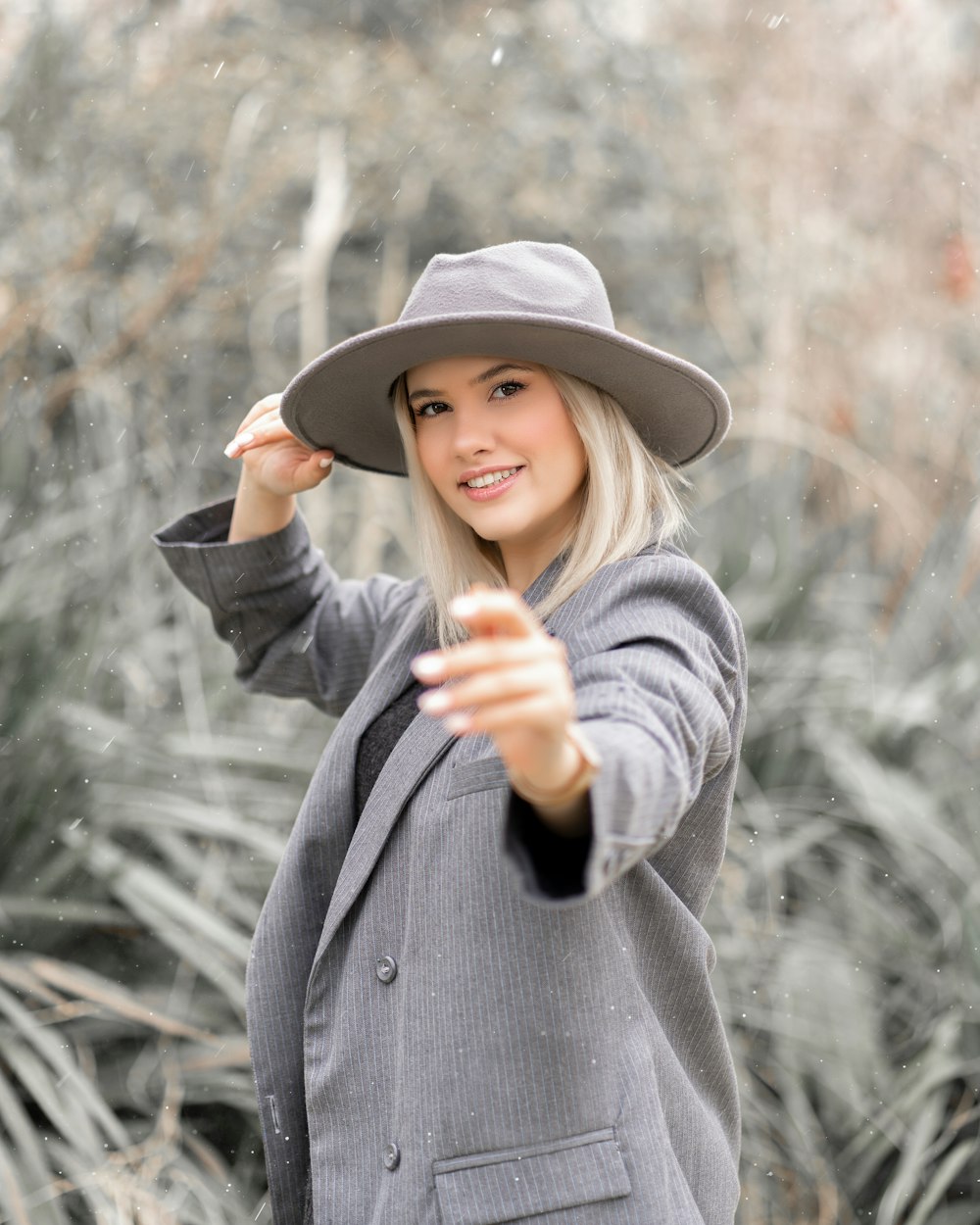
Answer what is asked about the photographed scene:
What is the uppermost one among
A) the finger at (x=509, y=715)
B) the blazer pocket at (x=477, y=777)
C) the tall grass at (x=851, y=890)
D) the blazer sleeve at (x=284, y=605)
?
the finger at (x=509, y=715)

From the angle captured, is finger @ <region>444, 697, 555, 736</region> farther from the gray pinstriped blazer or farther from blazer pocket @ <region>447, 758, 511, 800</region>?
blazer pocket @ <region>447, 758, 511, 800</region>

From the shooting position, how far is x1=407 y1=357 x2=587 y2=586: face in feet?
5.88

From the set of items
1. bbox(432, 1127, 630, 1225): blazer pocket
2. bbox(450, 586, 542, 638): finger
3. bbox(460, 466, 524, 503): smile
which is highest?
bbox(450, 586, 542, 638): finger

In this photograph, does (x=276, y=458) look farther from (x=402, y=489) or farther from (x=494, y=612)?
(x=402, y=489)

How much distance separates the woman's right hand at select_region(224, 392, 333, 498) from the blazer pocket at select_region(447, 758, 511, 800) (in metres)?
0.69

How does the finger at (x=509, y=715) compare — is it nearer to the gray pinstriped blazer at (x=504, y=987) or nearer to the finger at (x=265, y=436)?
the gray pinstriped blazer at (x=504, y=987)

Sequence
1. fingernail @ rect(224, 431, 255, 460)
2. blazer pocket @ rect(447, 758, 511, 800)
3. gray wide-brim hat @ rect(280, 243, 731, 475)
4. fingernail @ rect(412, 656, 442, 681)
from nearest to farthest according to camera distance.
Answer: fingernail @ rect(412, 656, 442, 681), blazer pocket @ rect(447, 758, 511, 800), gray wide-brim hat @ rect(280, 243, 731, 475), fingernail @ rect(224, 431, 255, 460)

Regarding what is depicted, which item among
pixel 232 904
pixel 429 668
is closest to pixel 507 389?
pixel 429 668

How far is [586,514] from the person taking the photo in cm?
178

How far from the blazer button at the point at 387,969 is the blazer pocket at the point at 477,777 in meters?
0.22

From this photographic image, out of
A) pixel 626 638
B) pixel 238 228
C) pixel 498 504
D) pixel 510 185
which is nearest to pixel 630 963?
pixel 626 638

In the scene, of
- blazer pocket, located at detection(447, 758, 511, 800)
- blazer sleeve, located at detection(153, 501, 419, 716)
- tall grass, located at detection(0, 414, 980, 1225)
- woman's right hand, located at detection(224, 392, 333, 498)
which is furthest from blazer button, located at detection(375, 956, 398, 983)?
tall grass, located at detection(0, 414, 980, 1225)

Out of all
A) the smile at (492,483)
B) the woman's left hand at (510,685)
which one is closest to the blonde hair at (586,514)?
the smile at (492,483)

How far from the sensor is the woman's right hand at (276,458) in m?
2.17
